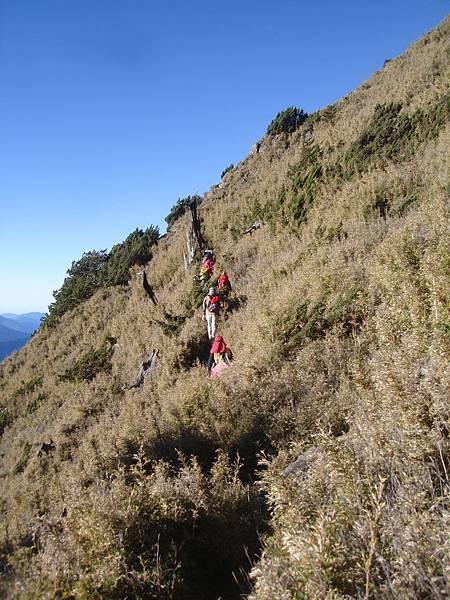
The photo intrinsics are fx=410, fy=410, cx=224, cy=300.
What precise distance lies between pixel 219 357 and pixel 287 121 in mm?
24872

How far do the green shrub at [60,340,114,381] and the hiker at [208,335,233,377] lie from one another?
225 inches

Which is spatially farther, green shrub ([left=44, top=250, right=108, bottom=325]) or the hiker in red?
green shrub ([left=44, top=250, right=108, bottom=325])

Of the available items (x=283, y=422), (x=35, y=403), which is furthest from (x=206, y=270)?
(x=283, y=422)

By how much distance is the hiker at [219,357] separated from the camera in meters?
9.26

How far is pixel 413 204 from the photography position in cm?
934

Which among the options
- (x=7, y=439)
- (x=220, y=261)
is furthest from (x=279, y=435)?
(x=7, y=439)

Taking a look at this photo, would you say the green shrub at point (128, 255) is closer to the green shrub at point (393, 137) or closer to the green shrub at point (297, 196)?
the green shrub at point (297, 196)

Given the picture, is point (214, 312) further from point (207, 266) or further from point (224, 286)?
point (207, 266)

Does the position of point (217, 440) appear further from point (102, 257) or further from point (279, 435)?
point (102, 257)

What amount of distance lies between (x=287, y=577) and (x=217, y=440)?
3704 mm

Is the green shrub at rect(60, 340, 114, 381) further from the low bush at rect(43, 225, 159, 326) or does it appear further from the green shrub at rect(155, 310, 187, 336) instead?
the low bush at rect(43, 225, 159, 326)

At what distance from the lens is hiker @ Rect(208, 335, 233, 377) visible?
9264 millimetres

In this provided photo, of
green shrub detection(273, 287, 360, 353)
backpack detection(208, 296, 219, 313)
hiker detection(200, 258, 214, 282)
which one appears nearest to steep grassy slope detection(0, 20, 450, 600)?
green shrub detection(273, 287, 360, 353)

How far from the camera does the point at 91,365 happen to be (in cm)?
1489
